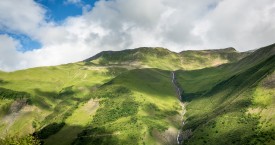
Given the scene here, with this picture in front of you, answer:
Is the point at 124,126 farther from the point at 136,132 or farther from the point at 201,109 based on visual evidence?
the point at 201,109

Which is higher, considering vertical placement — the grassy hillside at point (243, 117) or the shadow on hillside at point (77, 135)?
the grassy hillside at point (243, 117)

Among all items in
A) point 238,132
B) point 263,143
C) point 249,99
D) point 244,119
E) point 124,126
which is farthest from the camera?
point 124,126

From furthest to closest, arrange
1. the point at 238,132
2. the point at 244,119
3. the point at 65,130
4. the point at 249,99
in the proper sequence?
the point at 65,130, the point at 249,99, the point at 244,119, the point at 238,132

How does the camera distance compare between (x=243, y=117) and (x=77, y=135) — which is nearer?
(x=243, y=117)

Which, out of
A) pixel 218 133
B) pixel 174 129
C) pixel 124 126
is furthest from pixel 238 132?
pixel 124 126

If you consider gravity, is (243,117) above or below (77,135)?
above

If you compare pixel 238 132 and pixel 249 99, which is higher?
pixel 249 99

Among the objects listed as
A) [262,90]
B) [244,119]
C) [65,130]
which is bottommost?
[65,130]

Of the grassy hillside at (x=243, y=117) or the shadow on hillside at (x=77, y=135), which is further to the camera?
the shadow on hillside at (x=77, y=135)

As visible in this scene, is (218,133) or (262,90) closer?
(218,133)

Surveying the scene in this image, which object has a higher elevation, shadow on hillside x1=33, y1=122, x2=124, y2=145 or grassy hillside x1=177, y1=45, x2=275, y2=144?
grassy hillside x1=177, y1=45, x2=275, y2=144

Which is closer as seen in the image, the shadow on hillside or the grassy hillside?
the grassy hillside
